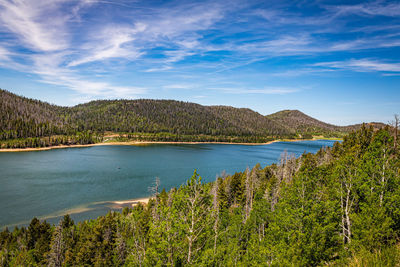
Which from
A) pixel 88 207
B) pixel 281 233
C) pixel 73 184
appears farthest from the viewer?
pixel 73 184

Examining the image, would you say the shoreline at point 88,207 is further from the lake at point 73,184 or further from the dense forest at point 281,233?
the dense forest at point 281,233

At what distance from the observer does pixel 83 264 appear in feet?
97.8

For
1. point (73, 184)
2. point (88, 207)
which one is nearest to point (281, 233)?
point (88, 207)

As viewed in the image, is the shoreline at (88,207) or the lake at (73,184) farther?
the lake at (73,184)

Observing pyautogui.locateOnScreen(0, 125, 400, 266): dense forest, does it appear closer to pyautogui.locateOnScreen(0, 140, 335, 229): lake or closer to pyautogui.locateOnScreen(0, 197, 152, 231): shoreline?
pyautogui.locateOnScreen(0, 197, 152, 231): shoreline

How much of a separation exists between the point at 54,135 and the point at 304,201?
713 feet

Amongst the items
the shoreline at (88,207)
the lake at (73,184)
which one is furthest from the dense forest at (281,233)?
the lake at (73,184)

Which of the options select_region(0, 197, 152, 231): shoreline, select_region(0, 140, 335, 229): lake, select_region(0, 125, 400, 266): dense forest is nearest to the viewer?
select_region(0, 125, 400, 266): dense forest

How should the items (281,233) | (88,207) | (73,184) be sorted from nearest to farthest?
(281,233)
(88,207)
(73,184)

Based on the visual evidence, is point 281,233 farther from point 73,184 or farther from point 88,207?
point 73,184

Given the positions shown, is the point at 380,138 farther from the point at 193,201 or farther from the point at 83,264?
the point at 83,264

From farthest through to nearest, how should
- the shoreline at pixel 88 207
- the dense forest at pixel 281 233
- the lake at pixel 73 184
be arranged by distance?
the lake at pixel 73 184, the shoreline at pixel 88 207, the dense forest at pixel 281 233

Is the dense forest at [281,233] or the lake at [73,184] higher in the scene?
the dense forest at [281,233]

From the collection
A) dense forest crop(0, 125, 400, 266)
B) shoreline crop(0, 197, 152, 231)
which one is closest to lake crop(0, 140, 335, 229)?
shoreline crop(0, 197, 152, 231)
